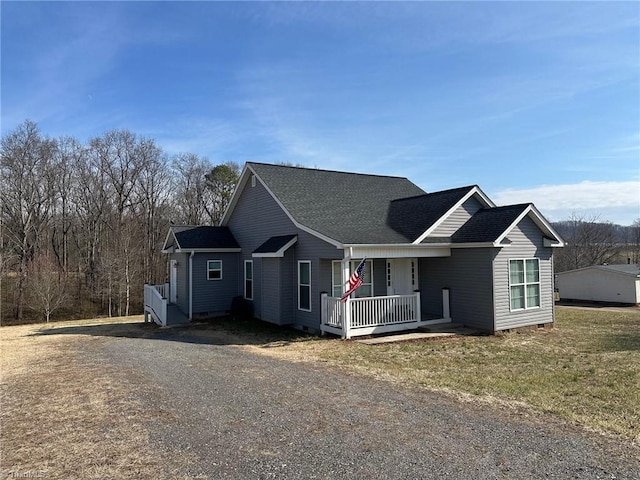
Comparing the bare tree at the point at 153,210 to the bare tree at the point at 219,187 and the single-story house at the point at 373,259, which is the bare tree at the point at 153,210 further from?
the single-story house at the point at 373,259

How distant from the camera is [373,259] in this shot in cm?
1578

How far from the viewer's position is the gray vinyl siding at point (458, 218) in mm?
15604

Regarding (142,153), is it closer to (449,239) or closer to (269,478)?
(449,239)

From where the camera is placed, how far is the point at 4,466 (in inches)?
188

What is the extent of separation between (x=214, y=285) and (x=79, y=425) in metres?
13.4

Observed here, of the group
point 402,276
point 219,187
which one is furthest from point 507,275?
point 219,187

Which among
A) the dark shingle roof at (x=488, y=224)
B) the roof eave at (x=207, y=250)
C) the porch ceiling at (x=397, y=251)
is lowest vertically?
the porch ceiling at (x=397, y=251)

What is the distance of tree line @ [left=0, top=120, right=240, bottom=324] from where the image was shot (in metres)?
33.7

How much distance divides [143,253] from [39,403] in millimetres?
32634

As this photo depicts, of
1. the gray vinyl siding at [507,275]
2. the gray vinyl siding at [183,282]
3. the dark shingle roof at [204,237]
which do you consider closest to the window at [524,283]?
the gray vinyl siding at [507,275]

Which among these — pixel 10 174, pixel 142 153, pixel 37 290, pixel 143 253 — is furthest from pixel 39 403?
pixel 142 153

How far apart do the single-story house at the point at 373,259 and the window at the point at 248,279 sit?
0.04 m

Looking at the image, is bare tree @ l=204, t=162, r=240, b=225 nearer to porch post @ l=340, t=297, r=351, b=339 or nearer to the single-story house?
the single-story house

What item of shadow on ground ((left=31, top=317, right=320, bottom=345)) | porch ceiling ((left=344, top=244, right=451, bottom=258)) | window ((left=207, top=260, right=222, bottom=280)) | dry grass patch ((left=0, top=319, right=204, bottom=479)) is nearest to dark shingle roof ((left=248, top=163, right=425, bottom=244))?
porch ceiling ((left=344, top=244, right=451, bottom=258))
